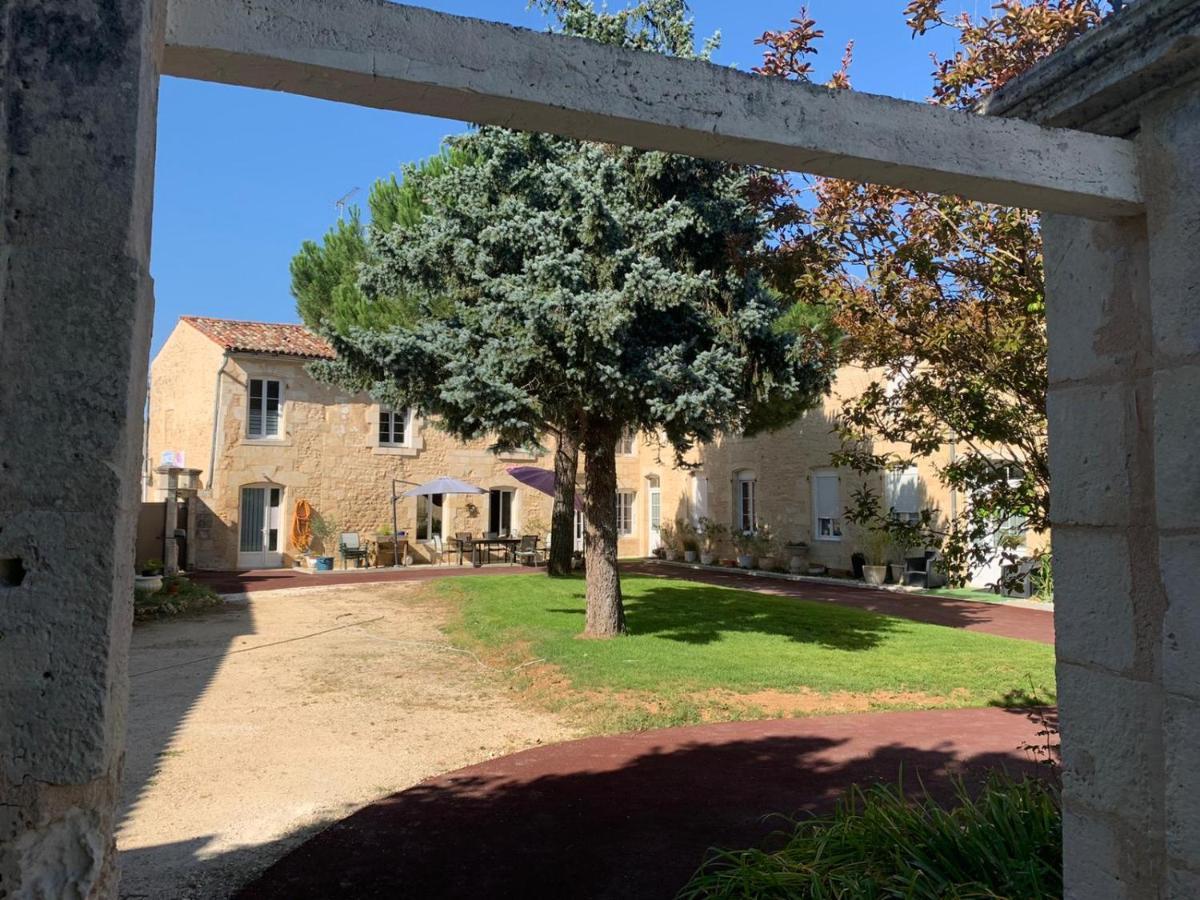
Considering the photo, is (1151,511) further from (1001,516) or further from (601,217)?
(601,217)

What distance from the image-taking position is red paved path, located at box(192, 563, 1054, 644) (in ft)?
42.2

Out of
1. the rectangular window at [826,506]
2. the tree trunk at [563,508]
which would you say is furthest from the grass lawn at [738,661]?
the rectangular window at [826,506]

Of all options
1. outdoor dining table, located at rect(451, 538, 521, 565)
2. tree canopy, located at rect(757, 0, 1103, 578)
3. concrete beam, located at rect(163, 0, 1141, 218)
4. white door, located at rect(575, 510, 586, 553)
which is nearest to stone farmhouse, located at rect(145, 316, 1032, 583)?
outdoor dining table, located at rect(451, 538, 521, 565)

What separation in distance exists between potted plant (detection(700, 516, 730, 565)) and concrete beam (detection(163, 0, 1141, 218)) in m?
21.8

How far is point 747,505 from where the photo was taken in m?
23.7

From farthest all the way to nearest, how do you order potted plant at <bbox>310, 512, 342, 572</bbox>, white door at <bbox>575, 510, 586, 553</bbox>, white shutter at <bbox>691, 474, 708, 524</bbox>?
1. white door at <bbox>575, 510, 586, 553</bbox>
2. white shutter at <bbox>691, 474, 708, 524</bbox>
3. potted plant at <bbox>310, 512, 342, 572</bbox>

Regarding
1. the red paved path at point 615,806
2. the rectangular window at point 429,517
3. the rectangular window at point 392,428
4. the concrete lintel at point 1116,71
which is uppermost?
the rectangular window at point 392,428

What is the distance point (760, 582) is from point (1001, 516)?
48.4 ft

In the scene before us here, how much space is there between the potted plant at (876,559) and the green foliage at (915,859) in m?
14.9

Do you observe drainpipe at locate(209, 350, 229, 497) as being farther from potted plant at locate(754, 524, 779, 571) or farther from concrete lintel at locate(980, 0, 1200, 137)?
concrete lintel at locate(980, 0, 1200, 137)

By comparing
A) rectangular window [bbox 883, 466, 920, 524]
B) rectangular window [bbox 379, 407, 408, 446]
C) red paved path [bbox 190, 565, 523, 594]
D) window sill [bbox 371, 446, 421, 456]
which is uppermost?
rectangular window [bbox 379, 407, 408, 446]

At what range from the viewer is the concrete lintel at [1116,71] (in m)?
2.16

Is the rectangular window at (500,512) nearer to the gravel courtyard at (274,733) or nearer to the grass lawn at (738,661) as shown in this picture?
the grass lawn at (738,661)

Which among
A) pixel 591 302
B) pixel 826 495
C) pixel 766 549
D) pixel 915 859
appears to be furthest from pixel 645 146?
pixel 766 549
